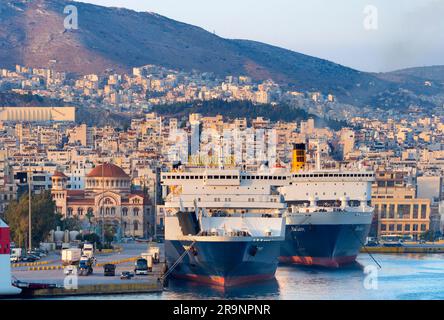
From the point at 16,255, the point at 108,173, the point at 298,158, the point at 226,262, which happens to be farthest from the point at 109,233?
the point at 226,262

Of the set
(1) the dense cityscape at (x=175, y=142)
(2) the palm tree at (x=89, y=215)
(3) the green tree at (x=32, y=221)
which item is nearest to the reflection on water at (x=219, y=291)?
(1) the dense cityscape at (x=175, y=142)

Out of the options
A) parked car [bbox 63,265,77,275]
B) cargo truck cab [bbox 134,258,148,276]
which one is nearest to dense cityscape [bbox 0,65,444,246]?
cargo truck cab [bbox 134,258,148,276]

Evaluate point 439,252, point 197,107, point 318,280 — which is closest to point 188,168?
point 318,280

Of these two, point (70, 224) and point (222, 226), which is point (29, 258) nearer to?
point (222, 226)

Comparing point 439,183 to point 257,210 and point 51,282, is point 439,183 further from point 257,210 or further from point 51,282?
point 51,282

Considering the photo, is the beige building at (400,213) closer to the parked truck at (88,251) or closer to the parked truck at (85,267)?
the parked truck at (88,251)

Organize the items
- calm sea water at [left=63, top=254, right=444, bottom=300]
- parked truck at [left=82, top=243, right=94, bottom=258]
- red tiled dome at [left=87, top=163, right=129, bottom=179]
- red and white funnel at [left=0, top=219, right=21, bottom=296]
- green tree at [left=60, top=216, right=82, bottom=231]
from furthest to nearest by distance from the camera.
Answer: red tiled dome at [left=87, top=163, right=129, bottom=179]
green tree at [left=60, top=216, right=82, bottom=231]
parked truck at [left=82, top=243, right=94, bottom=258]
calm sea water at [left=63, top=254, right=444, bottom=300]
red and white funnel at [left=0, top=219, right=21, bottom=296]

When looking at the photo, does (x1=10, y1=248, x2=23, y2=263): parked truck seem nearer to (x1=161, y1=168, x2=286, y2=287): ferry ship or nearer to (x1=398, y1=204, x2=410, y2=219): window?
(x1=161, y1=168, x2=286, y2=287): ferry ship
